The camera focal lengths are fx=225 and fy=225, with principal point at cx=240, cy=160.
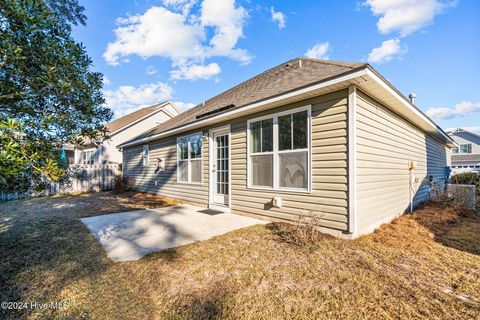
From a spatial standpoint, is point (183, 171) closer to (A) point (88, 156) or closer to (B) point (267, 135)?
(B) point (267, 135)

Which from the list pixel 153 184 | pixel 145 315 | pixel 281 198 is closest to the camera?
pixel 145 315

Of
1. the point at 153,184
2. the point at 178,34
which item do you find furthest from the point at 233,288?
the point at 178,34

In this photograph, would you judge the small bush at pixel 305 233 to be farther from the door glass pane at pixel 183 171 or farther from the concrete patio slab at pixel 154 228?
the door glass pane at pixel 183 171

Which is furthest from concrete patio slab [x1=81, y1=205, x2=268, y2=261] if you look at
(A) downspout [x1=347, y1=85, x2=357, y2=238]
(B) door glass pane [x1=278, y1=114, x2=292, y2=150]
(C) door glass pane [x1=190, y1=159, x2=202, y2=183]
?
(A) downspout [x1=347, y1=85, x2=357, y2=238]

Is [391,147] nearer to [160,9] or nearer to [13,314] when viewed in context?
[13,314]

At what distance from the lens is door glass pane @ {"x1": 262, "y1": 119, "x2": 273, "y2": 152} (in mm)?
4996

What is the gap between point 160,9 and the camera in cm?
→ 777

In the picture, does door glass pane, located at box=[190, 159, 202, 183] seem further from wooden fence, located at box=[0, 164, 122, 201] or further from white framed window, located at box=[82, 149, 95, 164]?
white framed window, located at box=[82, 149, 95, 164]

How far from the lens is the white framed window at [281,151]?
4418 mm

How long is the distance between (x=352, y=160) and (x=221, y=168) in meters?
3.70

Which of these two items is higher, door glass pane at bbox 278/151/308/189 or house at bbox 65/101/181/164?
house at bbox 65/101/181/164

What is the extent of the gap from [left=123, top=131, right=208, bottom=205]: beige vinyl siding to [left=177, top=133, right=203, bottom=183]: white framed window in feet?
0.67

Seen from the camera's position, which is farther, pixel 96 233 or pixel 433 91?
pixel 433 91

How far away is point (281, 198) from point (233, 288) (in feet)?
8.75
